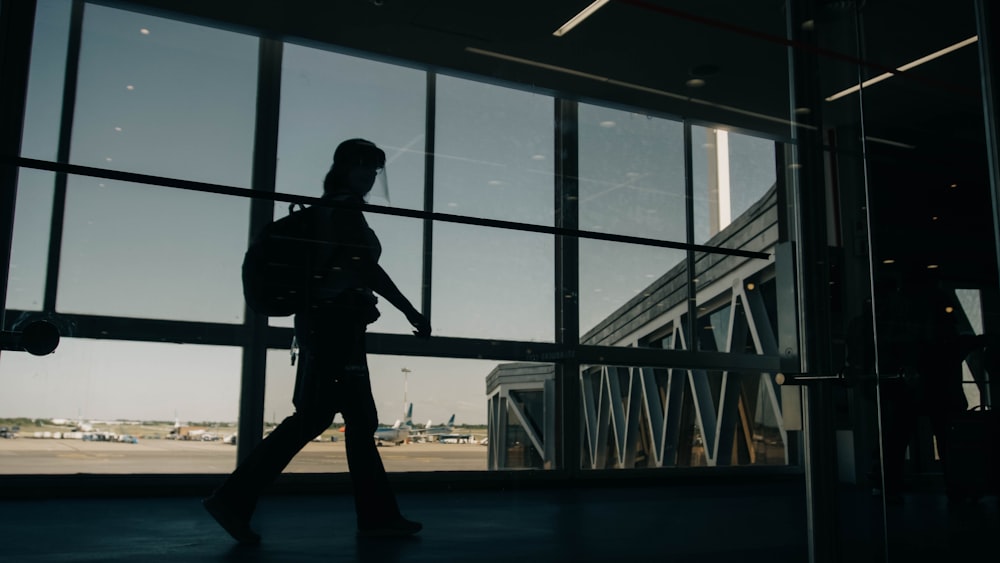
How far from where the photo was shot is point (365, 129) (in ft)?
4.35

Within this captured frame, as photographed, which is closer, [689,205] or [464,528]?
[464,528]

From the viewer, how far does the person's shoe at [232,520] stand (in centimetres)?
110

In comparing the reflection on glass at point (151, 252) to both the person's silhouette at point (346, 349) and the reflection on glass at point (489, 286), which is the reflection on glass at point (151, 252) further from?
the reflection on glass at point (489, 286)

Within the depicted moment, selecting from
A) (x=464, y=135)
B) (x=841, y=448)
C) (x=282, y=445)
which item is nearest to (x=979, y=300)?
(x=841, y=448)

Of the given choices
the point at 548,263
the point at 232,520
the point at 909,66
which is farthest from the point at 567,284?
the point at 909,66

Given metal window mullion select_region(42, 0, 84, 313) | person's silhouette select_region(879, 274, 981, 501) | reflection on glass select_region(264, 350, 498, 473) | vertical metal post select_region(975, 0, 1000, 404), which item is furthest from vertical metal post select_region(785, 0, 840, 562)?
metal window mullion select_region(42, 0, 84, 313)

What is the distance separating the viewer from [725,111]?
65.8 inches

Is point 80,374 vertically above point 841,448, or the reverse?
point 80,374

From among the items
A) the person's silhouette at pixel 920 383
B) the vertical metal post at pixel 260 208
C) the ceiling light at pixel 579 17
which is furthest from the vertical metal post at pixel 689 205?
the vertical metal post at pixel 260 208

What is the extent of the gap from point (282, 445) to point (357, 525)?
200mm

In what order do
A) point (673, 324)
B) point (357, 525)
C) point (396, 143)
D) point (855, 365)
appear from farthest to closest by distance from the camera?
point (855, 365)
point (673, 324)
point (396, 143)
point (357, 525)

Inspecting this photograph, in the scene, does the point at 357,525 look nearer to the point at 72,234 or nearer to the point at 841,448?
the point at 72,234

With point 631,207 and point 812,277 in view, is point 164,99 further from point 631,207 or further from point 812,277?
point 812,277

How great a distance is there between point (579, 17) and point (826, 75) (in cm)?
57
